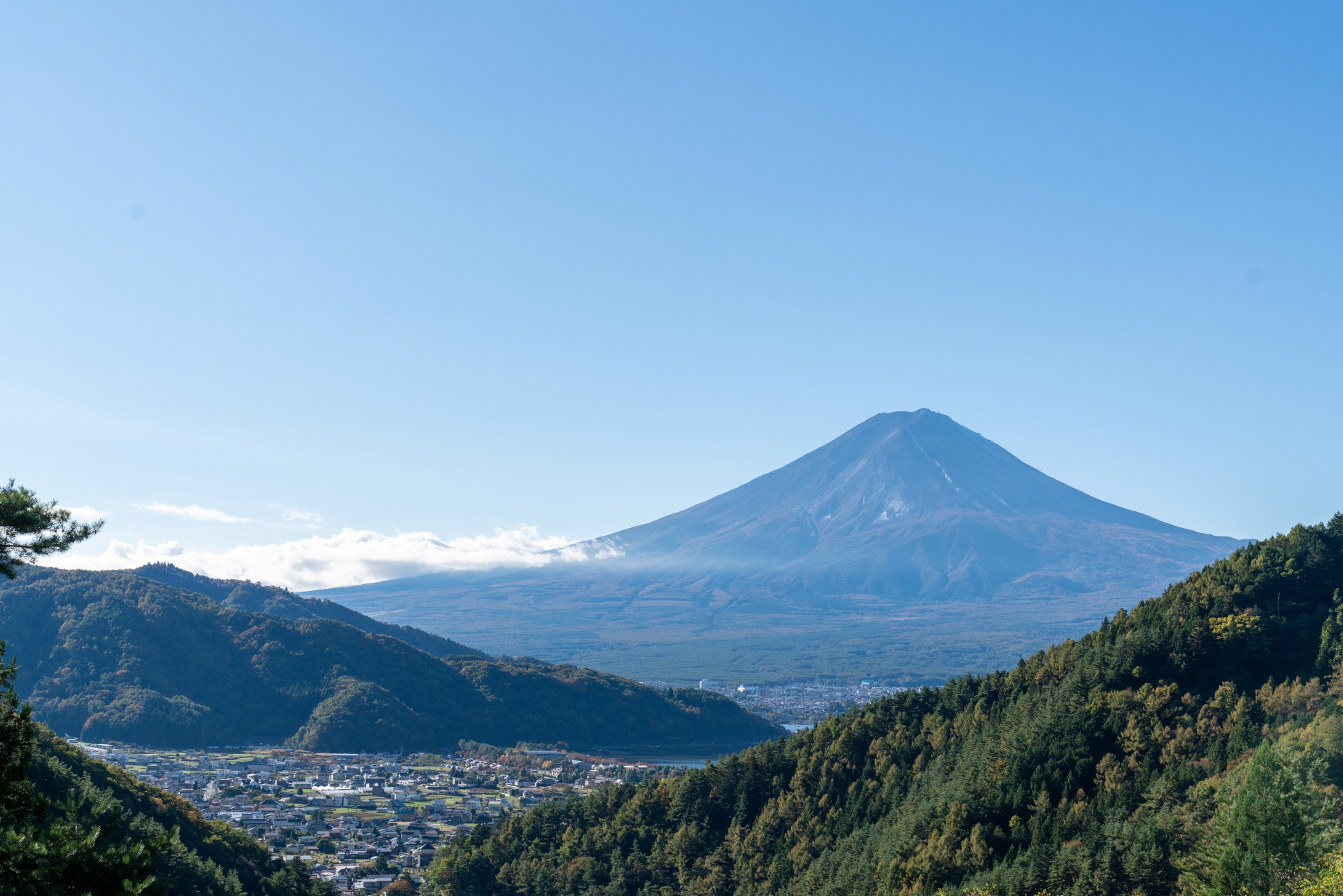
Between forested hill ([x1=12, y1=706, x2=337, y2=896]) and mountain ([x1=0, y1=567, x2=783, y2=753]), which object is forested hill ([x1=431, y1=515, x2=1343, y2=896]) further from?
mountain ([x1=0, y1=567, x2=783, y2=753])

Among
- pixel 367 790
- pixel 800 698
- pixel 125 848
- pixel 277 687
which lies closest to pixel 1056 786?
pixel 125 848

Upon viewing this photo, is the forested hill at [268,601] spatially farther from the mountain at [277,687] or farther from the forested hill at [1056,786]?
the forested hill at [1056,786]

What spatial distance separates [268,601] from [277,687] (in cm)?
4683

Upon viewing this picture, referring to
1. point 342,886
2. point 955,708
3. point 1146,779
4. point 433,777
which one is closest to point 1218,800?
point 1146,779

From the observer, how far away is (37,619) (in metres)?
136

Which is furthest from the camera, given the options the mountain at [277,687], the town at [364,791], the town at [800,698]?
the town at [800,698]

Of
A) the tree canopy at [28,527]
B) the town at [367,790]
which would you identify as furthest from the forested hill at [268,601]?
the tree canopy at [28,527]

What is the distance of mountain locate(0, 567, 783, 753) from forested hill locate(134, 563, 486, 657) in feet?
73.8

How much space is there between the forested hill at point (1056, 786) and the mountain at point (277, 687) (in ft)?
244

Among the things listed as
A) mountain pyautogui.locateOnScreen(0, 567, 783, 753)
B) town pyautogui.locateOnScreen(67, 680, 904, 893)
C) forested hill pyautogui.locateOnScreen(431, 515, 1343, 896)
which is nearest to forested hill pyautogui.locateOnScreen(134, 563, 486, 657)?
mountain pyautogui.locateOnScreen(0, 567, 783, 753)

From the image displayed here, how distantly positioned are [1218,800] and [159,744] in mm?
113229

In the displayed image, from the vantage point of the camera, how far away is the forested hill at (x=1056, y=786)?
103ft

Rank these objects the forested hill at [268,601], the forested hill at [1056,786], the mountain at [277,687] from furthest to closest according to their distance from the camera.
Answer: the forested hill at [268,601] → the mountain at [277,687] → the forested hill at [1056,786]

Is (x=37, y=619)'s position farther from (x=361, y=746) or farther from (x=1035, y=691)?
(x=1035, y=691)
